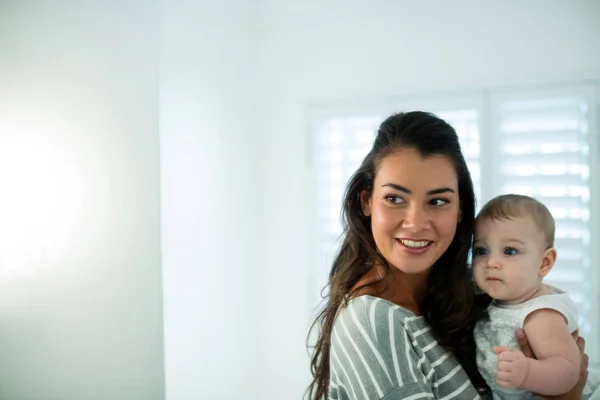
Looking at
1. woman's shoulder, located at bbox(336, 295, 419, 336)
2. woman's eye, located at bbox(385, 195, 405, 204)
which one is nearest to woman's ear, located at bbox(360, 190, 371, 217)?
woman's eye, located at bbox(385, 195, 405, 204)

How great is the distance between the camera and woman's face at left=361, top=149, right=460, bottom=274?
1107 millimetres

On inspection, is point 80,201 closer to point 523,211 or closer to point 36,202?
point 36,202

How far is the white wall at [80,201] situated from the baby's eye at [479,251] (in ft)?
3.38

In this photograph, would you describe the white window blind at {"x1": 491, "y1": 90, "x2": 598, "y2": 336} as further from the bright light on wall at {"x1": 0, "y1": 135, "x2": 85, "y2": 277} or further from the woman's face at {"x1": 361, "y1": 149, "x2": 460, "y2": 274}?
the bright light on wall at {"x1": 0, "y1": 135, "x2": 85, "y2": 277}

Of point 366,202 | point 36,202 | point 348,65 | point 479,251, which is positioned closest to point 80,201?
point 36,202

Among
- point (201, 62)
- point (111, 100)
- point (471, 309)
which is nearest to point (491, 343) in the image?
point (471, 309)

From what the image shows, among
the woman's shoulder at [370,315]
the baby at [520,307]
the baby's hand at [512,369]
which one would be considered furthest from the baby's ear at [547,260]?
the woman's shoulder at [370,315]

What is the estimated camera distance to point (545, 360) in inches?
42.6

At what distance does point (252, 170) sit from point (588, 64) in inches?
69.9

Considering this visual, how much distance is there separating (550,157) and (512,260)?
53.7 inches

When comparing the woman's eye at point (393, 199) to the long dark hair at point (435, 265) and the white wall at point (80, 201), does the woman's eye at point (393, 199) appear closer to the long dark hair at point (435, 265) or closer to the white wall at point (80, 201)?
the long dark hair at point (435, 265)

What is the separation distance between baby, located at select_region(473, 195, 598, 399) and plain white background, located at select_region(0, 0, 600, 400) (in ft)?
3.45

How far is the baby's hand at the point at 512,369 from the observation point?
105cm

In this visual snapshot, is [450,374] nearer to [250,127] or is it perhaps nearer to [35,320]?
[35,320]
